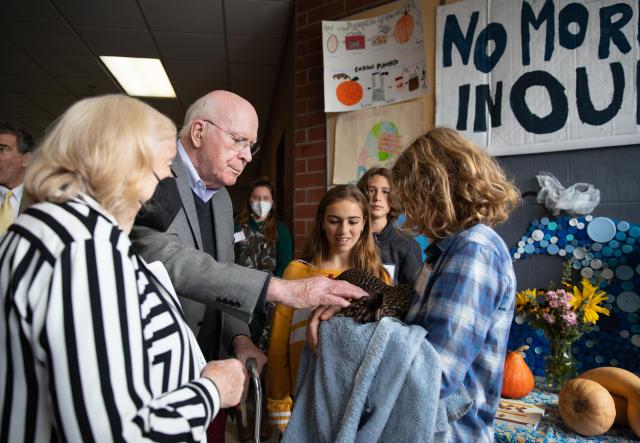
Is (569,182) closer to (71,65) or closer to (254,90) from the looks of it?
(254,90)

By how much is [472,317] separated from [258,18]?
315 cm

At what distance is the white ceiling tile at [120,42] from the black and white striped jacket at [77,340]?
355 centimetres

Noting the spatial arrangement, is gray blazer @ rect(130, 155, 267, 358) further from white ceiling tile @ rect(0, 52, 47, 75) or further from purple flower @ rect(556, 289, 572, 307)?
white ceiling tile @ rect(0, 52, 47, 75)

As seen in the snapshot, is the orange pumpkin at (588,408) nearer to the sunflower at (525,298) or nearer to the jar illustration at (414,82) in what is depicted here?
the sunflower at (525,298)

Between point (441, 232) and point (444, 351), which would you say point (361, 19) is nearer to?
point (441, 232)

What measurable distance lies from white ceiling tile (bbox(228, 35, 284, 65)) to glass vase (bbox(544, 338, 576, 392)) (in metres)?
3.13

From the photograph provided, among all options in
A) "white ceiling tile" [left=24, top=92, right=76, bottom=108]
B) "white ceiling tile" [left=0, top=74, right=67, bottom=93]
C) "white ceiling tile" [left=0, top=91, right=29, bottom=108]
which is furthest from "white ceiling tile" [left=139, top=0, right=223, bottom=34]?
"white ceiling tile" [left=0, top=91, right=29, bottom=108]

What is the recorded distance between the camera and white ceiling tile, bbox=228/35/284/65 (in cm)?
377

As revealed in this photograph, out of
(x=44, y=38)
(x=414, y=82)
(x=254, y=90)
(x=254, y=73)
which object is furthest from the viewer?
(x=254, y=90)

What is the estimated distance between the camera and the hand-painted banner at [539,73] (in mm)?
1775

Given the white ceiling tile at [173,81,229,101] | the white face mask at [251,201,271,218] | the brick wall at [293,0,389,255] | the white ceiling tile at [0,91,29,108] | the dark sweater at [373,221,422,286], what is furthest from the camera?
the white ceiling tile at [0,91,29,108]

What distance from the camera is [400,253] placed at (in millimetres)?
2141

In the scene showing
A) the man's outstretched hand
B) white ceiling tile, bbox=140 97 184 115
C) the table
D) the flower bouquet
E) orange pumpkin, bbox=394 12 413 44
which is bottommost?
the table

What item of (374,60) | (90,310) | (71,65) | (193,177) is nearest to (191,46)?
(71,65)
